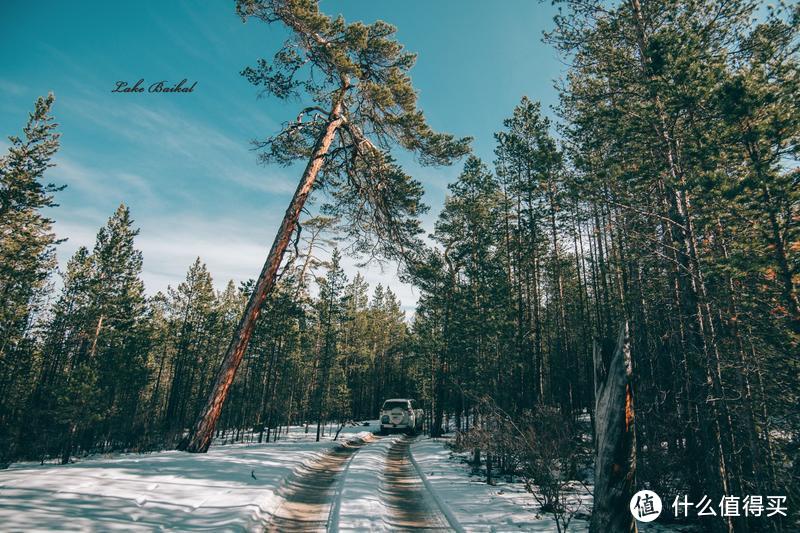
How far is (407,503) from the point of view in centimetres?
777

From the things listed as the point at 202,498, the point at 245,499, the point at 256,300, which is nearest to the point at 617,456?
the point at 245,499

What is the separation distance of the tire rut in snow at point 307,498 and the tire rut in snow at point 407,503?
1339 mm

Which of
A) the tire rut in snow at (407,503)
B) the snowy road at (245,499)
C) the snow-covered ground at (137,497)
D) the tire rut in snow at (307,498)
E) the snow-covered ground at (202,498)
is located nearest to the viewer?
the snow-covered ground at (137,497)

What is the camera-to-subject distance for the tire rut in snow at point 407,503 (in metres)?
6.34

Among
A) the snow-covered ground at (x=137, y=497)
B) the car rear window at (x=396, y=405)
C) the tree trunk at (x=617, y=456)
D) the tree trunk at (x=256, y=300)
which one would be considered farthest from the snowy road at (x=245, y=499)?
the car rear window at (x=396, y=405)

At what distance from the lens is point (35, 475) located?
5.59m

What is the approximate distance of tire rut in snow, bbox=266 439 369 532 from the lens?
588cm

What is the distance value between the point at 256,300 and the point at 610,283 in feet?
66.2

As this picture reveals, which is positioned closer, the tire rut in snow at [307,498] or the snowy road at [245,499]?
the snowy road at [245,499]

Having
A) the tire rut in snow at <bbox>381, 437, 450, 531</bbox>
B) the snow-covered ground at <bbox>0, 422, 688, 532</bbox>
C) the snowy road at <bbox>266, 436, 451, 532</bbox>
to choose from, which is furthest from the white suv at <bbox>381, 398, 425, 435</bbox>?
the snow-covered ground at <bbox>0, 422, 688, 532</bbox>

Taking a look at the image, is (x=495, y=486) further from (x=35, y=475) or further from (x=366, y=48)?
(x=366, y=48)

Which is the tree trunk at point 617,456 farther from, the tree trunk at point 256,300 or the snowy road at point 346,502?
the tree trunk at point 256,300

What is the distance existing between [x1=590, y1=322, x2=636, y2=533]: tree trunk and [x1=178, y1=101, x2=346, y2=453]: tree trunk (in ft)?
28.1

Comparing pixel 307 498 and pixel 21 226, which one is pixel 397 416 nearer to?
pixel 307 498
